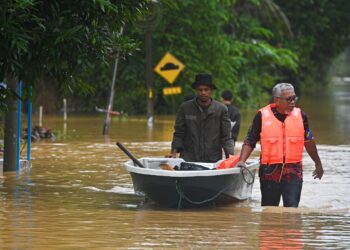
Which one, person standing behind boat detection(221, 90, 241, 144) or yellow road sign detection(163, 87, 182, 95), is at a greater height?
yellow road sign detection(163, 87, 182, 95)

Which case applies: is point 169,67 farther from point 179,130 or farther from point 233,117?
point 179,130

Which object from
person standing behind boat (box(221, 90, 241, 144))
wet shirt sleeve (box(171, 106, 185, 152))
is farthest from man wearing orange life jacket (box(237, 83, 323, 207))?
person standing behind boat (box(221, 90, 241, 144))

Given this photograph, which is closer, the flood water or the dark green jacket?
the flood water

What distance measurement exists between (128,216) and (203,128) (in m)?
2.05

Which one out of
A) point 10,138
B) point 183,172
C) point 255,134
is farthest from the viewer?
point 10,138

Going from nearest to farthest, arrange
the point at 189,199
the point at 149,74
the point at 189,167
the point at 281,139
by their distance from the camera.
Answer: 1. the point at 281,139
2. the point at 189,199
3. the point at 189,167
4. the point at 149,74

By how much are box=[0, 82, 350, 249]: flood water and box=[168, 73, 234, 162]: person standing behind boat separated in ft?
2.61

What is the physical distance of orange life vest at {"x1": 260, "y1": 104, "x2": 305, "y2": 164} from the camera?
11.9 metres

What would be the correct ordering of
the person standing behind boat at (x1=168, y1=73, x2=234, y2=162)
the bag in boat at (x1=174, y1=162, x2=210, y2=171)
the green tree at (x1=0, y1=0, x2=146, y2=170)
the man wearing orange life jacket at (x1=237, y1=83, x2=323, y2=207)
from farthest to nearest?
the person standing behind boat at (x1=168, y1=73, x2=234, y2=162), the bag in boat at (x1=174, y1=162, x2=210, y2=171), the man wearing orange life jacket at (x1=237, y1=83, x2=323, y2=207), the green tree at (x1=0, y1=0, x2=146, y2=170)

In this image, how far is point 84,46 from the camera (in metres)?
12.3

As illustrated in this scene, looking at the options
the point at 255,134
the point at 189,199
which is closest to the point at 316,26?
the point at 189,199

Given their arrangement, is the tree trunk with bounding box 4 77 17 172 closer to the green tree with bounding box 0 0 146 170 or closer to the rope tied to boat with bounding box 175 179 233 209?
the green tree with bounding box 0 0 146 170

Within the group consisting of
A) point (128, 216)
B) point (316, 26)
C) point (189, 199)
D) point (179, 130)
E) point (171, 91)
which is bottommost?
point (128, 216)

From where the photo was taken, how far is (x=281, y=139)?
1191 centimetres
